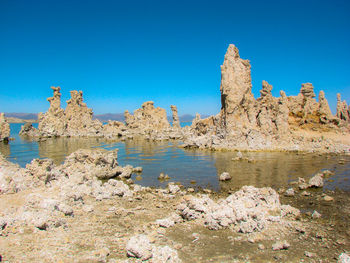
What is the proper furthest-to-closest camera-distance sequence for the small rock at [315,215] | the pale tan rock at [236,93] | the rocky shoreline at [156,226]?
1. the pale tan rock at [236,93]
2. the small rock at [315,215]
3. the rocky shoreline at [156,226]

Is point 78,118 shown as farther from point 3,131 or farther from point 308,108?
point 308,108

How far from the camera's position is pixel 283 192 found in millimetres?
18844

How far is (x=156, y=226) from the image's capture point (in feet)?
40.0

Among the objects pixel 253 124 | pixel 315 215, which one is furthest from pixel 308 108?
pixel 315 215

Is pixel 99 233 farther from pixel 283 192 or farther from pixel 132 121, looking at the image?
pixel 132 121

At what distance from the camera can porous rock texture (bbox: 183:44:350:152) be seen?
43125 millimetres

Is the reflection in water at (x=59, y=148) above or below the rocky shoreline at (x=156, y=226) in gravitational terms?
above

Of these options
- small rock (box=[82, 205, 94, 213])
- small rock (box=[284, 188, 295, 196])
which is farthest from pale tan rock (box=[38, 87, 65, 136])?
small rock (box=[284, 188, 295, 196])

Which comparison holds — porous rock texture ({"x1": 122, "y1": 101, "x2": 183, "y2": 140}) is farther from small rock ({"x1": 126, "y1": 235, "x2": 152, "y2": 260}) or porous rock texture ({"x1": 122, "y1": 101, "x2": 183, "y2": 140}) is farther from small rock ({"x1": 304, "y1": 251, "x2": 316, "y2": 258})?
small rock ({"x1": 304, "y1": 251, "x2": 316, "y2": 258})

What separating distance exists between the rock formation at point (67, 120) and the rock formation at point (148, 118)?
1345cm

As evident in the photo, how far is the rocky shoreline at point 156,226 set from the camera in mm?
9367

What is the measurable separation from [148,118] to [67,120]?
104 ft

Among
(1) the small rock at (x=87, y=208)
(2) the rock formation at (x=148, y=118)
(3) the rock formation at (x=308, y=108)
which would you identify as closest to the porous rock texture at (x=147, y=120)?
(2) the rock formation at (x=148, y=118)

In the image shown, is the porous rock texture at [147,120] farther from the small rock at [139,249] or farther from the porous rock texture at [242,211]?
the small rock at [139,249]
